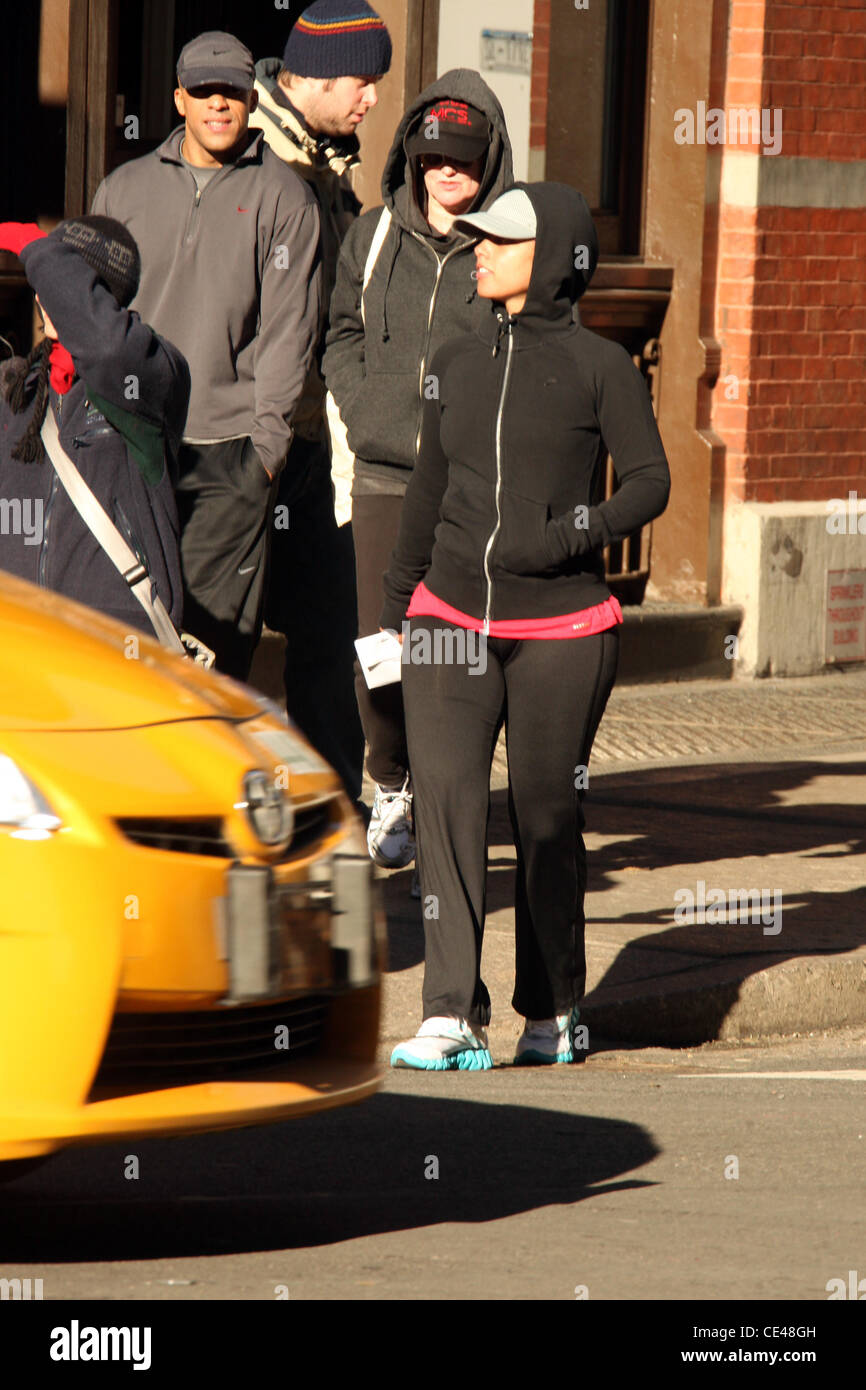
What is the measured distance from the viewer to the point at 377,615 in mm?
7570

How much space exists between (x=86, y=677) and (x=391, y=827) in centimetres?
313

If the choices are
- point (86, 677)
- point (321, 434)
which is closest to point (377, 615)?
point (321, 434)

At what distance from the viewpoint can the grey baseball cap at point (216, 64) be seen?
7.00m

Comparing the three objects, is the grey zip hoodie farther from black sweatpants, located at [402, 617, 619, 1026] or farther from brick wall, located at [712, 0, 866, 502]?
brick wall, located at [712, 0, 866, 502]

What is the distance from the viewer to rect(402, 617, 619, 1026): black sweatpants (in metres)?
6.04

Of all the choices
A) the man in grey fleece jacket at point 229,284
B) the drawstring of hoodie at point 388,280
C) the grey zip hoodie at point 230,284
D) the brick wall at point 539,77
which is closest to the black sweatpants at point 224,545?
the man in grey fleece jacket at point 229,284

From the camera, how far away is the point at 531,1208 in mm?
5051

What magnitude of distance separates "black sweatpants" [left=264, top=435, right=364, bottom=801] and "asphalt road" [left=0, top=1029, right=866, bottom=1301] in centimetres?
178

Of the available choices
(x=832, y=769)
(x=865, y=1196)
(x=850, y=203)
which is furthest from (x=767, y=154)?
(x=865, y=1196)

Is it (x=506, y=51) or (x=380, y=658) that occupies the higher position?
(x=506, y=51)

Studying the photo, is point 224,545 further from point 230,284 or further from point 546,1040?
point 546,1040

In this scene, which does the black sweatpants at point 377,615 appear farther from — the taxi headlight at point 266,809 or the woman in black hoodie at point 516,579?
the taxi headlight at point 266,809

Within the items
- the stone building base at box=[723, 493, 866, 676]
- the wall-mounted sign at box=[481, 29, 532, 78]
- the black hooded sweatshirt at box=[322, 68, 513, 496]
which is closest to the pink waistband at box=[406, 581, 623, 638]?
the black hooded sweatshirt at box=[322, 68, 513, 496]

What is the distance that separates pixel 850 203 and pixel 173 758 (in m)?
9.36
